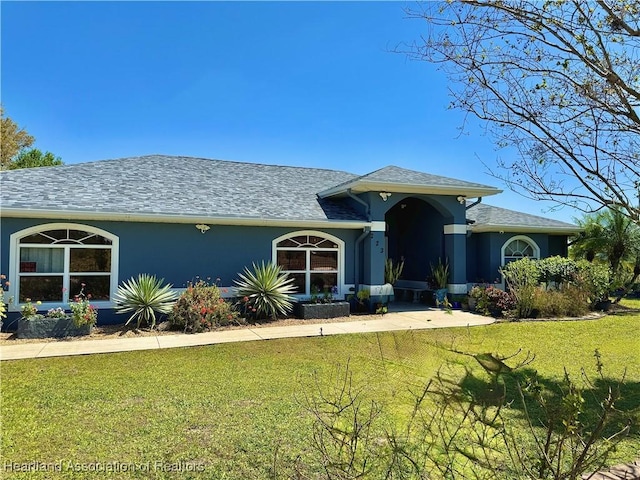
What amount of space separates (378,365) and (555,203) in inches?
148

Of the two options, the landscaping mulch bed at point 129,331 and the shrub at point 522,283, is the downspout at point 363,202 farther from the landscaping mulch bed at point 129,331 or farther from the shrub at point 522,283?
the shrub at point 522,283

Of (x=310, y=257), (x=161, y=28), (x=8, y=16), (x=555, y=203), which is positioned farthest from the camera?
(x=310, y=257)

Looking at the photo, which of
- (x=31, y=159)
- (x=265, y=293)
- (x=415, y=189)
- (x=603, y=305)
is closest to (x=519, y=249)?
(x=603, y=305)

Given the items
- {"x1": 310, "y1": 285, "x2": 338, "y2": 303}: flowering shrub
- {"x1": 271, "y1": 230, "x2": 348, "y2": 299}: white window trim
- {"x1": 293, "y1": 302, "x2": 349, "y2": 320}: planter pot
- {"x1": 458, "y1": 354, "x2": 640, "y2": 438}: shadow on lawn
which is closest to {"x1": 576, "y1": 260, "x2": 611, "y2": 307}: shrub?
{"x1": 271, "y1": 230, "x2": 348, "y2": 299}: white window trim

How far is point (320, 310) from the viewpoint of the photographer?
540 inches

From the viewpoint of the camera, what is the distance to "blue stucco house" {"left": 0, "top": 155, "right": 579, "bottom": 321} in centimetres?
1187

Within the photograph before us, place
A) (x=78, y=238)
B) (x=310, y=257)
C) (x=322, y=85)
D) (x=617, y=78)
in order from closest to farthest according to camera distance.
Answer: (x=617, y=78) → (x=78, y=238) → (x=310, y=257) → (x=322, y=85)

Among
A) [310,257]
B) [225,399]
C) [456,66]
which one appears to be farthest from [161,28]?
[225,399]

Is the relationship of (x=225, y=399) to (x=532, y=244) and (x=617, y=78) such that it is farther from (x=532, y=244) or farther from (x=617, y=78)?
(x=532, y=244)

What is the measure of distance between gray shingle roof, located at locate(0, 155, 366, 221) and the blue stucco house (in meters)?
0.05

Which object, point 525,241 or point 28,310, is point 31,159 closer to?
point 28,310

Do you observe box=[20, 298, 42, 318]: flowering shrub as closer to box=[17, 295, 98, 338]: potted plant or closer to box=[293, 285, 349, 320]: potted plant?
box=[17, 295, 98, 338]: potted plant

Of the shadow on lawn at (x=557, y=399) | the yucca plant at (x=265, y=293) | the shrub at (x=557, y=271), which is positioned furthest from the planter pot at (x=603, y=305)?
the yucca plant at (x=265, y=293)

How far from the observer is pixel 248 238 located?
14219mm
